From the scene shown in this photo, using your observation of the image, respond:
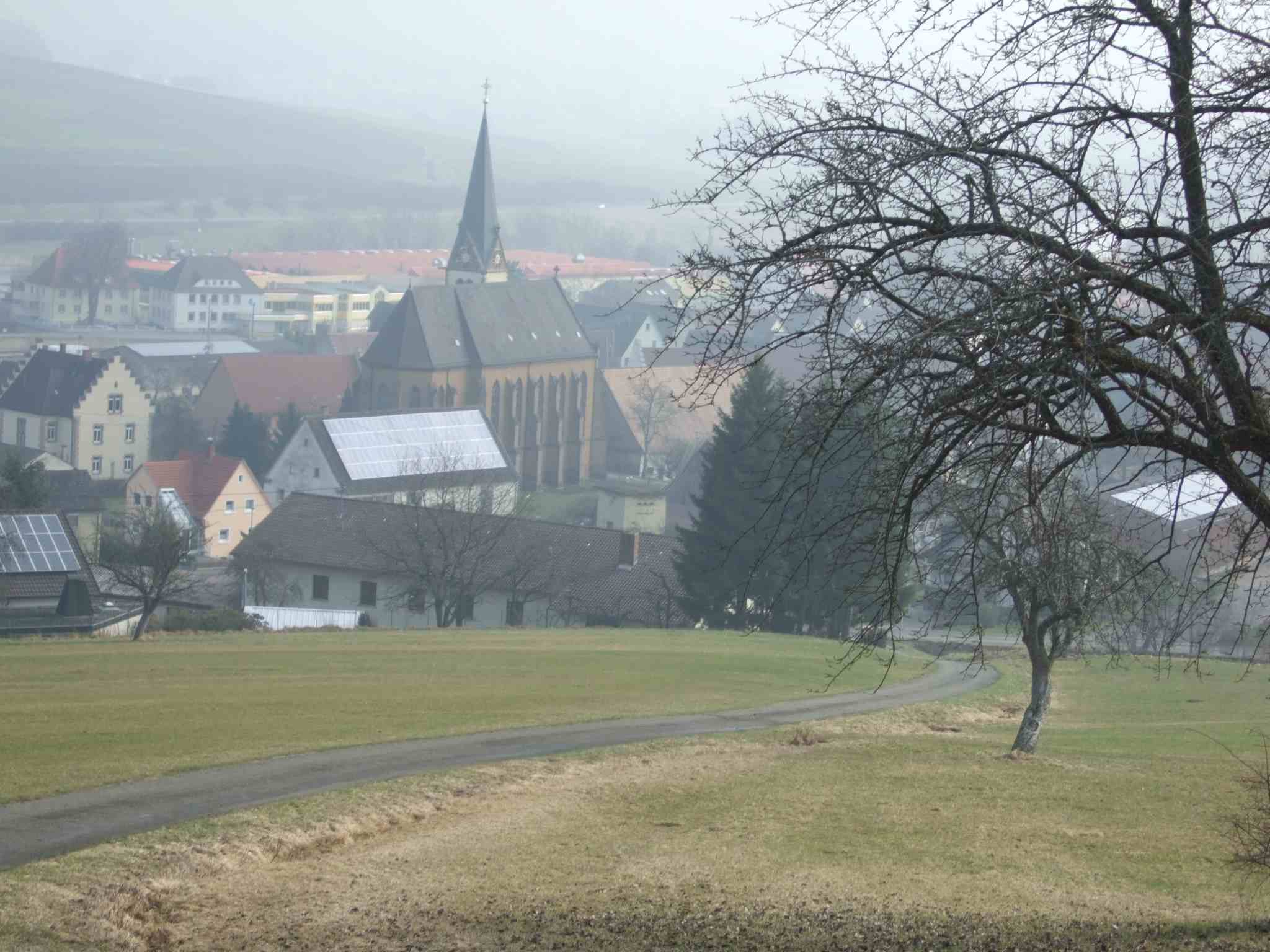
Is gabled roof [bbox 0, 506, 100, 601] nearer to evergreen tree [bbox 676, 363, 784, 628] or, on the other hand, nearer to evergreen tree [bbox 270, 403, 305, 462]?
evergreen tree [bbox 676, 363, 784, 628]

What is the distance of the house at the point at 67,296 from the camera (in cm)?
17050

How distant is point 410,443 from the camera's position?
79188 millimetres

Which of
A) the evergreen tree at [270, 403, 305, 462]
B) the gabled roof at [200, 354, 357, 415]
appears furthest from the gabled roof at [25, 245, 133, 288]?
the evergreen tree at [270, 403, 305, 462]

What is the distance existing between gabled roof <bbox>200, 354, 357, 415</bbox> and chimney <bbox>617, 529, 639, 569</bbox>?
5108 centimetres

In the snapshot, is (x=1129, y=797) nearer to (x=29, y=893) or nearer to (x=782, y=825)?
(x=782, y=825)

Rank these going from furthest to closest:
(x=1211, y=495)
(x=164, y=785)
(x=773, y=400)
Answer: (x=773, y=400) < (x=164, y=785) < (x=1211, y=495)

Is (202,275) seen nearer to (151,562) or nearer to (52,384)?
(52,384)

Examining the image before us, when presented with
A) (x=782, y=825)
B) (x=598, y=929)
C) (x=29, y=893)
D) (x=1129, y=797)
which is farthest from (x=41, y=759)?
(x=1129, y=797)

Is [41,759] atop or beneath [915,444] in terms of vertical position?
beneath

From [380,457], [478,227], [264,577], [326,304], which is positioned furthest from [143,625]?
[326,304]

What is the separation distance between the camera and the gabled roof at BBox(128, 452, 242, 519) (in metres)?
69.6

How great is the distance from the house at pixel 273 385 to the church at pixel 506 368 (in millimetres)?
5243

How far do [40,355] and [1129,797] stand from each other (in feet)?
280

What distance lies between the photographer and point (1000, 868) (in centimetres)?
1230
